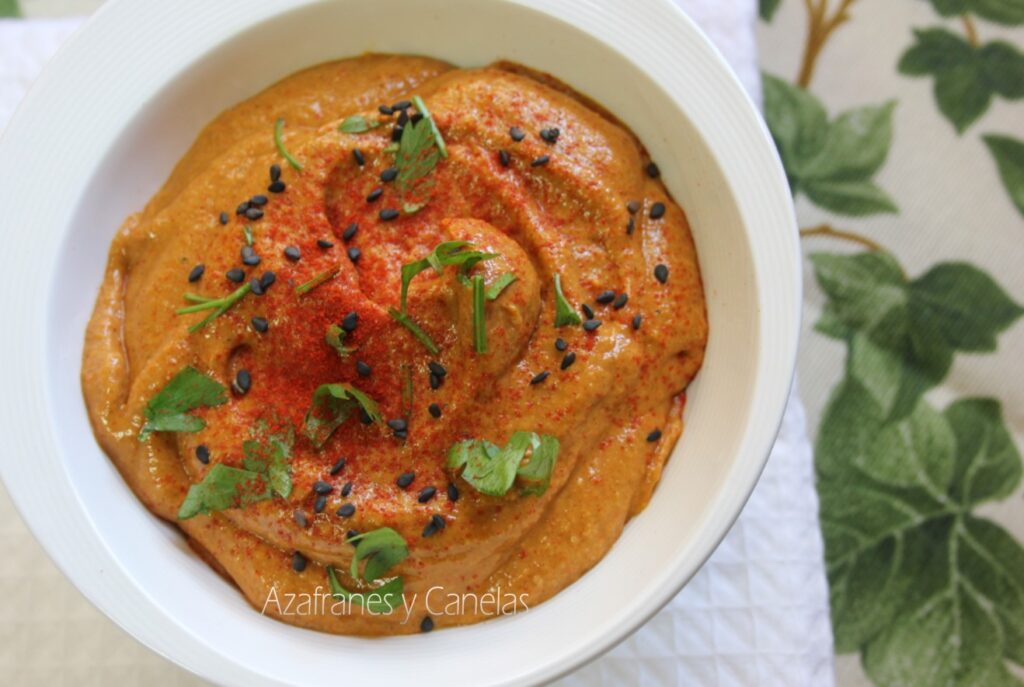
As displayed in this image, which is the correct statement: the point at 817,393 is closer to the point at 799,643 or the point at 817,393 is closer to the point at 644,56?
the point at 799,643

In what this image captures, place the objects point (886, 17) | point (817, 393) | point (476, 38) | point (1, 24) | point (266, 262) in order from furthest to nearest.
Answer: point (886, 17) → point (817, 393) → point (1, 24) → point (476, 38) → point (266, 262)

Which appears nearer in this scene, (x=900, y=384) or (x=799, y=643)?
(x=799, y=643)

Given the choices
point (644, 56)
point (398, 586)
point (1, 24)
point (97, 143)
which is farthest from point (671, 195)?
point (1, 24)

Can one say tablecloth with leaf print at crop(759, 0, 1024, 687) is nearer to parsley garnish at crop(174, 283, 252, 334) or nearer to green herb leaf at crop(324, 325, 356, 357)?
green herb leaf at crop(324, 325, 356, 357)

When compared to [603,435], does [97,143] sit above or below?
above

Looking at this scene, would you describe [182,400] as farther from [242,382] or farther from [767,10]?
[767,10]

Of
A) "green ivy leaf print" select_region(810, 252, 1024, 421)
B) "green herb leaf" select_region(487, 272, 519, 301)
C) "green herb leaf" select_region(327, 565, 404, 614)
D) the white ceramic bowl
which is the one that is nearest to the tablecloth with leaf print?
"green ivy leaf print" select_region(810, 252, 1024, 421)
